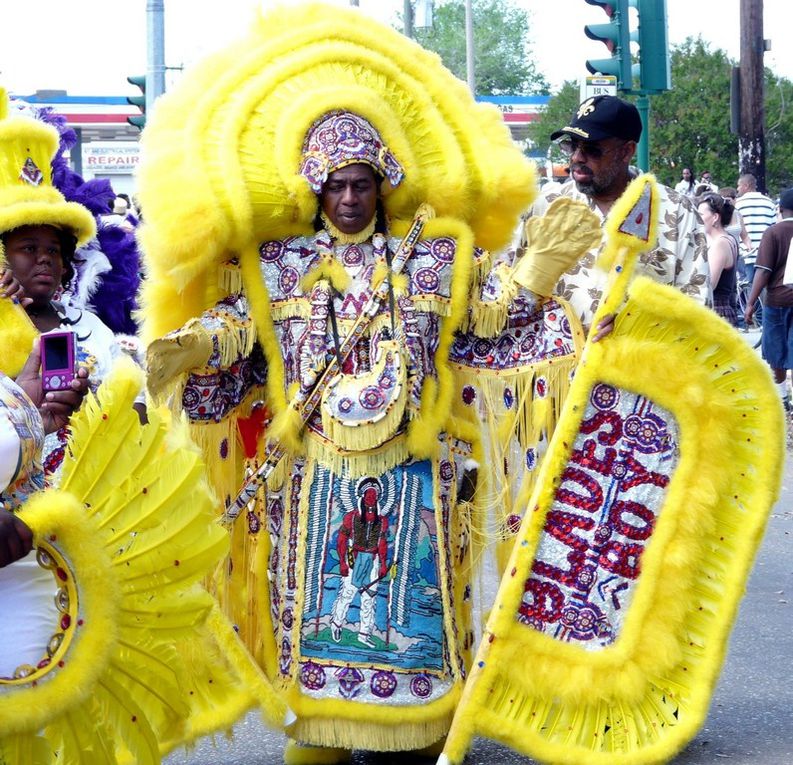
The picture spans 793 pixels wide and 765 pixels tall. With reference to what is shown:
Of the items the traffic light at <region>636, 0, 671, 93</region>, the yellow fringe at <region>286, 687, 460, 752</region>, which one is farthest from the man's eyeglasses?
the traffic light at <region>636, 0, 671, 93</region>

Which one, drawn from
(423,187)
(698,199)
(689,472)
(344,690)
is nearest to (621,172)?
(423,187)

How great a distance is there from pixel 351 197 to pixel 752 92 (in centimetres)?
1629

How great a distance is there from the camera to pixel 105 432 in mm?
3453

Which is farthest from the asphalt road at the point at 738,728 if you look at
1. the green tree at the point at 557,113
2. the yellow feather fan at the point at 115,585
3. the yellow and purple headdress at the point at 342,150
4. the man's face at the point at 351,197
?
the green tree at the point at 557,113

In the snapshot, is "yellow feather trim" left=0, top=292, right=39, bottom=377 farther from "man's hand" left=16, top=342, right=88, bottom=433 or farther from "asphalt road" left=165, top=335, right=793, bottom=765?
"asphalt road" left=165, top=335, right=793, bottom=765

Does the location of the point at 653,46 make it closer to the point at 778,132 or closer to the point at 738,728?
the point at 738,728

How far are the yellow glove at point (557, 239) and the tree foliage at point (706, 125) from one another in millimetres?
30357

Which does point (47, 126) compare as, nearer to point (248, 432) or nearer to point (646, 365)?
point (248, 432)

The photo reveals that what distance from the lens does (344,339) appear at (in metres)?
4.74

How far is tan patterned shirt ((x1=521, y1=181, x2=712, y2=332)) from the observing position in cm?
523

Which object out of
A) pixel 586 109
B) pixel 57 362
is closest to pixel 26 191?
pixel 57 362

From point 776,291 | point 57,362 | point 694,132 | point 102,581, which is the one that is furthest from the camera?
point 694,132

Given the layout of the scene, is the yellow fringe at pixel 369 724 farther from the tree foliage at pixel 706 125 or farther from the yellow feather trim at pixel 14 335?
the tree foliage at pixel 706 125

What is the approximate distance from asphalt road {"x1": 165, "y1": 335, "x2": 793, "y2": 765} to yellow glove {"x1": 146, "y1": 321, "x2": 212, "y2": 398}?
3.73 feet
